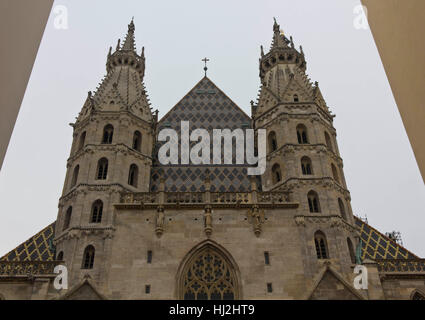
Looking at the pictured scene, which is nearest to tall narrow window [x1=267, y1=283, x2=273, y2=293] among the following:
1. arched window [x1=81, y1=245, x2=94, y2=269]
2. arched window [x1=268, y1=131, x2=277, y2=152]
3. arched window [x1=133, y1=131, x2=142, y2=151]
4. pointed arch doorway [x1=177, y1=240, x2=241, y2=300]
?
pointed arch doorway [x1=177, y1=240, x2=241, y2=300]

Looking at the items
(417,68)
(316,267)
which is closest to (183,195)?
(316,267)

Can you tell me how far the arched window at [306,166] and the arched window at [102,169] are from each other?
29.8ft

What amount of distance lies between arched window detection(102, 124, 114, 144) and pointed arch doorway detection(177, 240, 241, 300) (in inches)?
294

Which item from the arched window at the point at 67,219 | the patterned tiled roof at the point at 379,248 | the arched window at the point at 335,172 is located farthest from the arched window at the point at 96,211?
the patterned tiled roof at the point at 379,248

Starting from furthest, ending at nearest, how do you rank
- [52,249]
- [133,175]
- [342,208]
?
1. [133,175]
2. [342,208]
3. [52,249]

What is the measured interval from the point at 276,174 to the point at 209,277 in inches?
250

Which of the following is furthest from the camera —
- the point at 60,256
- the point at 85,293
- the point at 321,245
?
the point at 321,245

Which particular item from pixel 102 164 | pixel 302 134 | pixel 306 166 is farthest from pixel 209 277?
pixel 302 134

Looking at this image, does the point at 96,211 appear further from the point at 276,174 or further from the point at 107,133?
the point at 276,174

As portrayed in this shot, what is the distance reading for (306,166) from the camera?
65.8 ft

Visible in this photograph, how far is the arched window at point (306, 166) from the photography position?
65.2 ft

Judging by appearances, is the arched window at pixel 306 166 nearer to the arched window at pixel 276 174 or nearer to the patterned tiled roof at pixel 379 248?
the arched window at pixel 276 174

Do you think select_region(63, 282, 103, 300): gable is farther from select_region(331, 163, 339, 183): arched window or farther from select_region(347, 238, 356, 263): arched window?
select_region(331, 163, 339, 183): arched window
